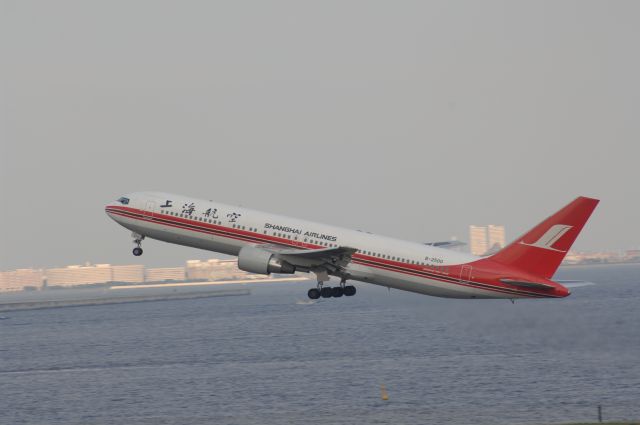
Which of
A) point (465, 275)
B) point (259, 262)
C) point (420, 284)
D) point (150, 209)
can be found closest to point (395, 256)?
point (420, 284)

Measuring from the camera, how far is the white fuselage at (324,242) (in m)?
59.2

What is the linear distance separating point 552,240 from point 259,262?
2011cm

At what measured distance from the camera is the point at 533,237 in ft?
Result: 196

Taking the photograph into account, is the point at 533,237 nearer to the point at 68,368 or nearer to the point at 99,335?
the point at 68,368

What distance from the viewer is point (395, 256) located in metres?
59.2

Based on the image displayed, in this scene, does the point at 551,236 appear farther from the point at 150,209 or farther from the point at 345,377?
the point at 345,377

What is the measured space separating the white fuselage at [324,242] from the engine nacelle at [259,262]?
1460 mm

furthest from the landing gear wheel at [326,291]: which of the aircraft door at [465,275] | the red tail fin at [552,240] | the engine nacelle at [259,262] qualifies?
the red tail fin at [552,240]

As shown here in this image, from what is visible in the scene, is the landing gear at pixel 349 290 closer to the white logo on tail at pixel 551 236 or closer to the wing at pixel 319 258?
the wing at pixel 319 258

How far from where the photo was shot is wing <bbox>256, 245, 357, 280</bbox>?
5768 centimetres

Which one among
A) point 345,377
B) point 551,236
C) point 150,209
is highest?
point 150,209

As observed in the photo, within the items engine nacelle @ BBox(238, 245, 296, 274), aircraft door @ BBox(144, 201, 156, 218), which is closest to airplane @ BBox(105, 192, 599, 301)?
engine nacelle @ BBox(238, 245, 296, 274)

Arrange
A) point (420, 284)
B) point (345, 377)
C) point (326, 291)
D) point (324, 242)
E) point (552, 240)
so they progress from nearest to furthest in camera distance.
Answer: point (552, 240) → point (420, 284) → point (324, 242) → point (326, 291) → point (345, 377)

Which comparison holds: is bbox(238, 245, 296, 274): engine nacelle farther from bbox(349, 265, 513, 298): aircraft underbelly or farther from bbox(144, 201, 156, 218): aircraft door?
bbox(144, 201, 156, 218): aircraft door
